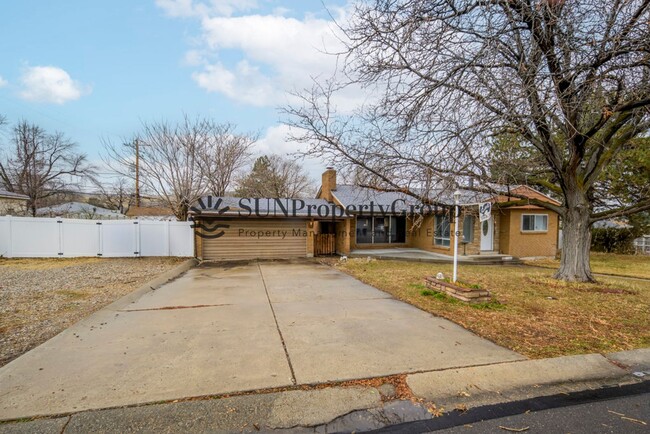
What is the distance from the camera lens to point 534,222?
15633mm

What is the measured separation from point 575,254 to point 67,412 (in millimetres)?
10585

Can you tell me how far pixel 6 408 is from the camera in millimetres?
2621

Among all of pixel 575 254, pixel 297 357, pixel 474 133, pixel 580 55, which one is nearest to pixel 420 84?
pixel 474 133

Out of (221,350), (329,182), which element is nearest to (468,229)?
(329,182)

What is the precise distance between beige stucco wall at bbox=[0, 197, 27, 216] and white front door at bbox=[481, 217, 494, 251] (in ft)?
90.6

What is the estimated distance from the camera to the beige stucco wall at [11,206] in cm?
2041

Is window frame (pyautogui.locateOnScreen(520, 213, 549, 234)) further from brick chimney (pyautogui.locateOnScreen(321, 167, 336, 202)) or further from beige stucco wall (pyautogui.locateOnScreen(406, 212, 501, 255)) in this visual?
brick chimney (pyautogui.locateOnScreen(321, 167, 336, 202))

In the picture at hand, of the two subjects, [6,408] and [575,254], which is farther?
[575,254]

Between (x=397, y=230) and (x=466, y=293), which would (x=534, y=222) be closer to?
(x=397, y=230)

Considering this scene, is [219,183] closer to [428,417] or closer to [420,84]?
[420,84]

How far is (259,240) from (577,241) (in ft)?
37.8

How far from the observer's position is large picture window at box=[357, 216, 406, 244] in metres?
17.6

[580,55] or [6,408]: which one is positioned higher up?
[580,55]

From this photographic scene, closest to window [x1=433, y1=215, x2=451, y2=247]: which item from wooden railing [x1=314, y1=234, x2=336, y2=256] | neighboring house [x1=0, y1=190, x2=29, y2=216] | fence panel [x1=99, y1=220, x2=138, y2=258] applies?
wooden railing [x1=314, y1=234, x2=336, y2=256]
